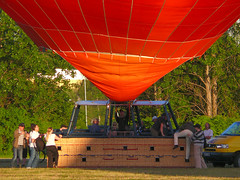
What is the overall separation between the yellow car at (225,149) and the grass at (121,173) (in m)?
1.72

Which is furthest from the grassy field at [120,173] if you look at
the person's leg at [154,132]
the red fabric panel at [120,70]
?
the red fabric panel at [120,70]

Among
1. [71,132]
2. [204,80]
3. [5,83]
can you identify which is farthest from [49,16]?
[204,80]

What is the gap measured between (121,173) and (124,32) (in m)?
3.91

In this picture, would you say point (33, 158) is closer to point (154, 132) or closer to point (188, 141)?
point (154, 132)

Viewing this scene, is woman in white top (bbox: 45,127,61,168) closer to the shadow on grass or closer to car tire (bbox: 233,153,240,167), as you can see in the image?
the shadow on grass

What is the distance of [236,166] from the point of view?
23.5 m

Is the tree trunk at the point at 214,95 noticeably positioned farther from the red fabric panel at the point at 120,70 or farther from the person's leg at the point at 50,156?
the red fabric panel at the point at 120,70

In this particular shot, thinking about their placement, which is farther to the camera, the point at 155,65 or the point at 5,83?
the point at 5,83

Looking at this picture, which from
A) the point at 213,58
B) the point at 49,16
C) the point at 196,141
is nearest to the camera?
the point at 49,16

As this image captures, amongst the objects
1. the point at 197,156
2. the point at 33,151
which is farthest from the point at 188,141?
the point at 33,151

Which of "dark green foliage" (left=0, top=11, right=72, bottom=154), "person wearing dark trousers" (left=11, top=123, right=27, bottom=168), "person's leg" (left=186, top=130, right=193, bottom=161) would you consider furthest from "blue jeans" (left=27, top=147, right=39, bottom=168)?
"dark green foliage" (left=0, top=11, right=72, bottom=154)

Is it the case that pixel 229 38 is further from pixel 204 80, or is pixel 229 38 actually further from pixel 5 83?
pixel 5 83

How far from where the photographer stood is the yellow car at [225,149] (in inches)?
925

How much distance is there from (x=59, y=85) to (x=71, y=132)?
2296cm
